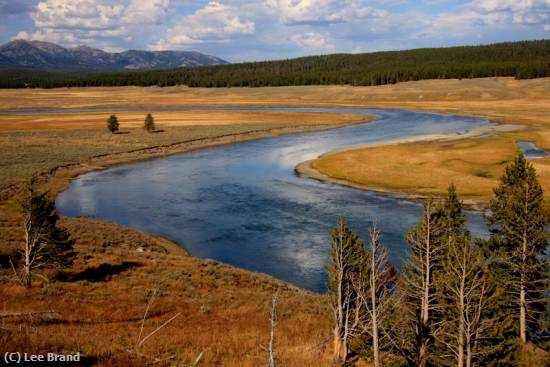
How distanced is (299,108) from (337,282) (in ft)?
454

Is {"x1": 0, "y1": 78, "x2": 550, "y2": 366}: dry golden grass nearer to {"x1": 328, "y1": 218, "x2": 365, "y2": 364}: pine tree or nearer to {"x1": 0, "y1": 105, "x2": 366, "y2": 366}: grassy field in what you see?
{"x1": 0, "y1": 105, "x2": 366, "y2": 366}: grassy field

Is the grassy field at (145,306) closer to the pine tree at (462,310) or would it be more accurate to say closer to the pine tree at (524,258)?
the pine tree at (462,310)

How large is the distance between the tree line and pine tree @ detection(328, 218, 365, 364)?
0.04m

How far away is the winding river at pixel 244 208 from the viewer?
35812 mm

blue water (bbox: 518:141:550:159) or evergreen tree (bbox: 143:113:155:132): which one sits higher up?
evergreen tree (bbox: 143:113:155:132)

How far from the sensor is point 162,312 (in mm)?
23312

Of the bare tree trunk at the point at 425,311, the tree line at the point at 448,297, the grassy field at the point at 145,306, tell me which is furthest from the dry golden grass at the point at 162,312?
the bare tree trunk at the point at 425,311

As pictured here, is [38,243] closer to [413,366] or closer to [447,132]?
[413,366]

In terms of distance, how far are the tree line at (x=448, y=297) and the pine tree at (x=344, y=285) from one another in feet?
0.13

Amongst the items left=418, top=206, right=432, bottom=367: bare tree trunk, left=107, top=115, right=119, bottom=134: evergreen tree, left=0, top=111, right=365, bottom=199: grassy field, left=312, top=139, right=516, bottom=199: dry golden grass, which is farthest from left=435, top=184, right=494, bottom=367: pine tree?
left=107, top=115, right=119, bottom=134: evergreen tree

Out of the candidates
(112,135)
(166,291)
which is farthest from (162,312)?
(112,135)

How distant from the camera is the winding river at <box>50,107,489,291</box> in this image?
3581 centimetres

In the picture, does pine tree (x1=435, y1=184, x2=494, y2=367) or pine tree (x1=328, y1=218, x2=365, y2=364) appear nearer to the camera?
pine tree (x1=435, y1=184, x2=494, y2=367)

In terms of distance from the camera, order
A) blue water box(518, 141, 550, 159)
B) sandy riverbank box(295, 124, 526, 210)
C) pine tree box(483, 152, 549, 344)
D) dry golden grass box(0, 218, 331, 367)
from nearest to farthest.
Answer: dry golden grass box(0, 218, 331, 367) → pine tree box(483, 152, 549, 344) → sandy riverbank box(295, 124, 526, 210) → blue water box(518, 141, 550, 159)
